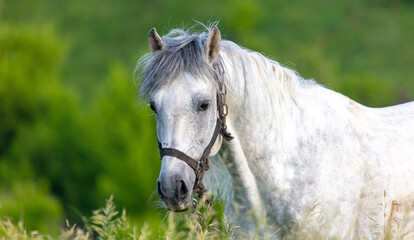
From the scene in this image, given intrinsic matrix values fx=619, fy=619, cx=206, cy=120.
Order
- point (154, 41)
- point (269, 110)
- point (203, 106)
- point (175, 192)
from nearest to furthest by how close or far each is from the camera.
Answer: point (175, 192) → point (203, 106) → point (154, 41) → point (269, 110)

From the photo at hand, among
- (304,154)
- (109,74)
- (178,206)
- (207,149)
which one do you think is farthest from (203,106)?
(109,74)

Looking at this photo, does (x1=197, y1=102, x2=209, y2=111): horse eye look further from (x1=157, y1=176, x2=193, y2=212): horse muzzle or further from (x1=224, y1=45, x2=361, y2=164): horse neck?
(x1=157, y1=176, x2=193, y2=212): horse muzzle

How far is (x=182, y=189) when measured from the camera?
387cm

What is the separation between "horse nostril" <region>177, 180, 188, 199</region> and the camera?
3818 millimetres

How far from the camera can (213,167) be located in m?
4.53

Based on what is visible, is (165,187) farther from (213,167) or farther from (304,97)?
(304,97)

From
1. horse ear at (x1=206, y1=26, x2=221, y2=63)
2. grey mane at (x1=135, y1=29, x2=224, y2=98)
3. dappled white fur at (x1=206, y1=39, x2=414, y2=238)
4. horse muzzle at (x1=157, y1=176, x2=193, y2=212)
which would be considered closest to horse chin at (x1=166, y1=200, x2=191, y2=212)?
horse muzzle at (x1=157, y1=176, x2=193, y2=212)

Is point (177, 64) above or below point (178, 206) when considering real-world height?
above

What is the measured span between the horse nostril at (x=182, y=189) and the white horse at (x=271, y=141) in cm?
5

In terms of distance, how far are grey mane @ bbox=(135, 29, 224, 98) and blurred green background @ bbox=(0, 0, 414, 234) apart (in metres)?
18.0

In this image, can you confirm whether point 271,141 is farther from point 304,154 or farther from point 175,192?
point 175,192

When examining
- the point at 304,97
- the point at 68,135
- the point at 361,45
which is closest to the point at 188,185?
the point at 304,97

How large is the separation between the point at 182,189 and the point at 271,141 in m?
0.81

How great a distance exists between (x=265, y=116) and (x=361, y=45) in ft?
127
